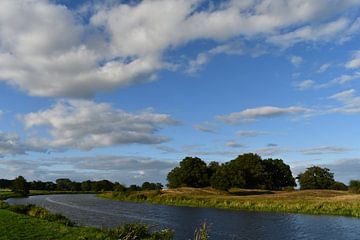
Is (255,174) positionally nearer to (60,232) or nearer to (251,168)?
(251,168)

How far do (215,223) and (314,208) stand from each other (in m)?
24.0

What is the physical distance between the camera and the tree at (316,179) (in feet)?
485

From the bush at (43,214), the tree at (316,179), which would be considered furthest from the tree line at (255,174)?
the bush at (43,214)

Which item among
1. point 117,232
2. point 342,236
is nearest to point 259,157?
point 342,236

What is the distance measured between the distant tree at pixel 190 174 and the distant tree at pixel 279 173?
2329 centimetres

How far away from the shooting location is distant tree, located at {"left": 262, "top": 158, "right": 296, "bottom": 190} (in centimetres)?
15162

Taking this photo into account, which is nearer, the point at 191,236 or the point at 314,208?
the point at 191,236

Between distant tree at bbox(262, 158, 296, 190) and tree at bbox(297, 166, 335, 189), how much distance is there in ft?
14.9

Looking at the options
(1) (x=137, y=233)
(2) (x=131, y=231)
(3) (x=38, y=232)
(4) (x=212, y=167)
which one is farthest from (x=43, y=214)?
(4) (x=212, y=167)

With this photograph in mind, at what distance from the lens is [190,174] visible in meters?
140

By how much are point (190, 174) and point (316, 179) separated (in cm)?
4503

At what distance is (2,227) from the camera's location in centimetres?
3050

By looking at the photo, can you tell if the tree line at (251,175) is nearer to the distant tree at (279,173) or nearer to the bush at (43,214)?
the distant tree at (279,173)

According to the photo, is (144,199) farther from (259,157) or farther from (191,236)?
(191,236)
